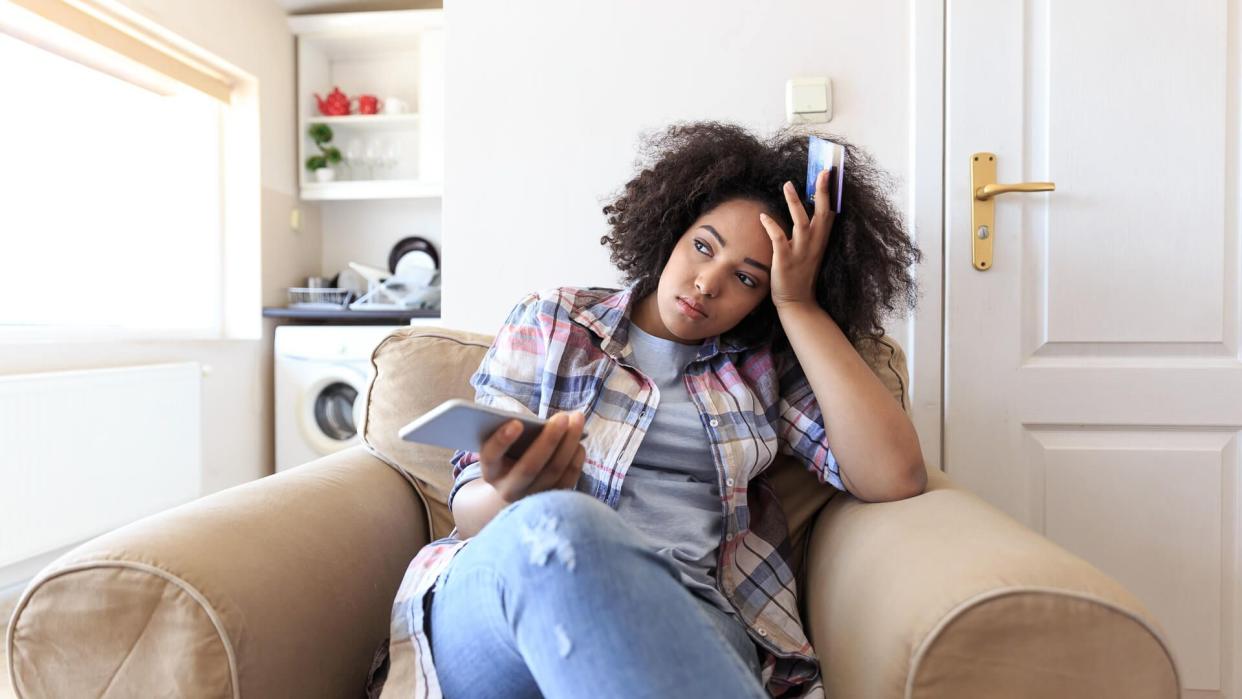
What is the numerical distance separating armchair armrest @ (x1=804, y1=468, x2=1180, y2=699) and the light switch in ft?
3.41

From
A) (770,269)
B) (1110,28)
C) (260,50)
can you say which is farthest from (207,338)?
(1110,28)

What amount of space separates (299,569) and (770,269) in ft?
2.35

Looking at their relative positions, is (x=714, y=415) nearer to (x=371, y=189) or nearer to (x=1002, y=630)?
(x=1002, y=630)

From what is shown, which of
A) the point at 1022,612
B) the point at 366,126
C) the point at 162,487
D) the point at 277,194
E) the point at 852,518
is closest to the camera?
the point at 1022,612

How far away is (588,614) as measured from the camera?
64 centimetres

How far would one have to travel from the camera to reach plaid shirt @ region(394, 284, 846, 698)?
3.54 feet

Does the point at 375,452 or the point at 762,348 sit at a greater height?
the point at 762,348

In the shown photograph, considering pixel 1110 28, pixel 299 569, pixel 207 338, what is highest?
pixel 1110 28

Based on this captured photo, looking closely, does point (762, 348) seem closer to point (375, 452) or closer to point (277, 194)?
point (375, 452)

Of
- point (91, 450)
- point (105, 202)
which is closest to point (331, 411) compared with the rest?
point (91, 450)

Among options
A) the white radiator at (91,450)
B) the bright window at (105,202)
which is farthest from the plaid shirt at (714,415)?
the bright window at (105,202)

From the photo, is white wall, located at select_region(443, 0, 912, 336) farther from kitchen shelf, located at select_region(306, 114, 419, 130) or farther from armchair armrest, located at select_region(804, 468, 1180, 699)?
kitchen shelf, located at select_region(306, 114, 419, 130)

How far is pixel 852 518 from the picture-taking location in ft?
3.62

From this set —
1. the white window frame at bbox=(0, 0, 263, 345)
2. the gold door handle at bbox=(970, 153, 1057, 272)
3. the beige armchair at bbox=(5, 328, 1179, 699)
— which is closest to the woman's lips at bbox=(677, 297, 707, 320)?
the beige armchair at bbox=(5, 328, 1179, 699)
